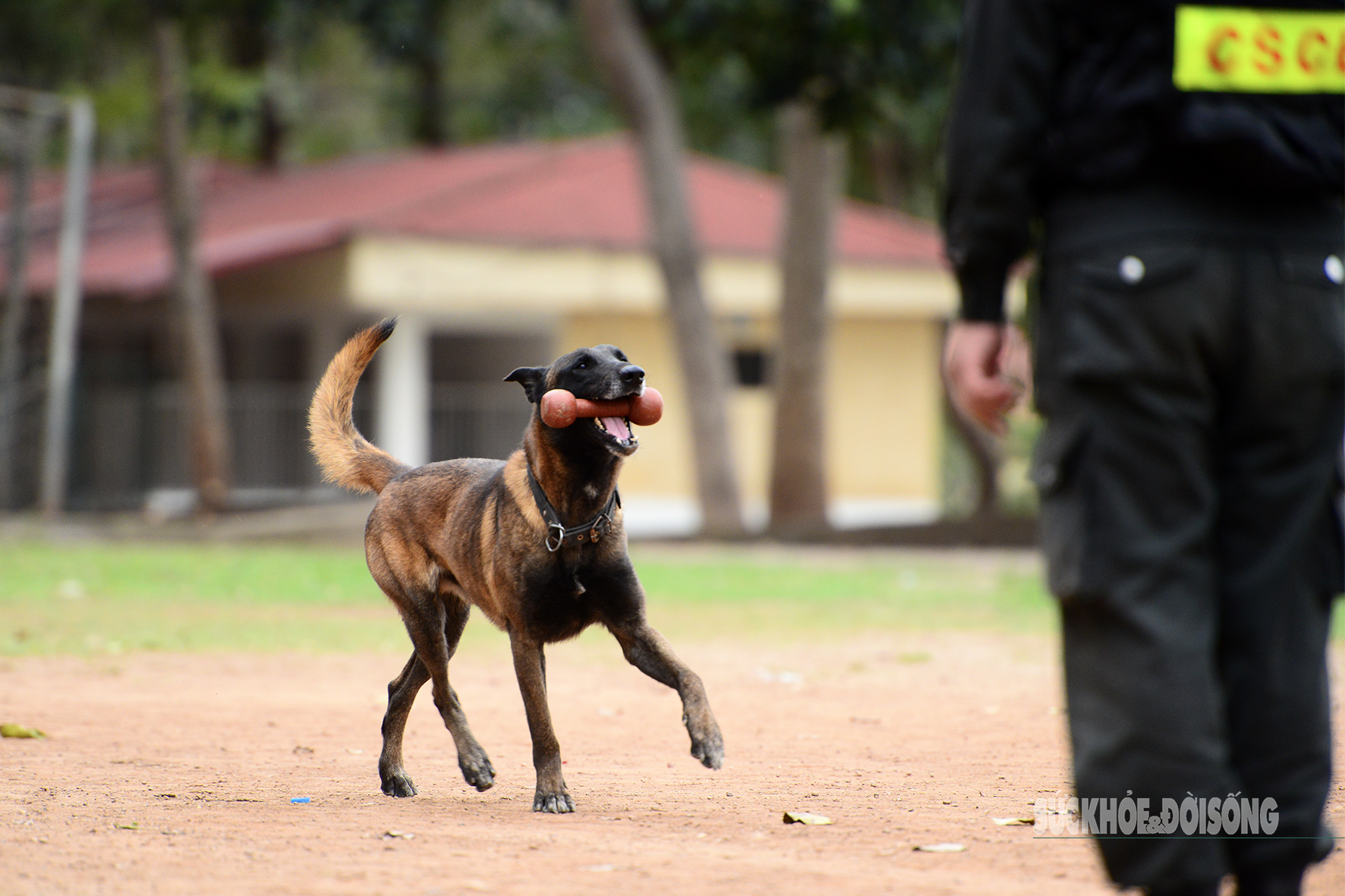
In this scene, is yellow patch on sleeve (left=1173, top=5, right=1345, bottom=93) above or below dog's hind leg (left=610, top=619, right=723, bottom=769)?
above

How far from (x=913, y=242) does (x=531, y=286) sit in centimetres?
742

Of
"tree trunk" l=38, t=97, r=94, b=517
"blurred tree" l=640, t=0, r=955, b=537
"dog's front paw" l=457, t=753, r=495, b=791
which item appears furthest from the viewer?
"tree trunk" l=38, t=97, r=94, b=517

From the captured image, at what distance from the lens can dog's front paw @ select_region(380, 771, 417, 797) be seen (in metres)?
5.24

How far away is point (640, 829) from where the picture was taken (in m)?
4.57

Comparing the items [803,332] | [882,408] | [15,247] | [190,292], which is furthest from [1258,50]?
[882,408]

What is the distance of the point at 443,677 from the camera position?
540cm

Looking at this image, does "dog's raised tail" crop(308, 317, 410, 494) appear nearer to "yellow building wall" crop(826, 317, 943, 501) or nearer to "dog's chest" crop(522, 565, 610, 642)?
"dog's chest" crop(522, 565, 610, 642)

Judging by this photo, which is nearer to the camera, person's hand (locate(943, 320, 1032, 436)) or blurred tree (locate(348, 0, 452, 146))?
person's hand (locate(943, 320, 1032, 436))

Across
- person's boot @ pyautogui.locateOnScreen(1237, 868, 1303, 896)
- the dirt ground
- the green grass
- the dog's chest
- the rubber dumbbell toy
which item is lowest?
the green grass

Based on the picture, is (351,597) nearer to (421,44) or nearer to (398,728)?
(398,728)

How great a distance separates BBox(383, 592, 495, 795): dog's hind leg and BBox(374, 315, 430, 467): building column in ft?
55.3

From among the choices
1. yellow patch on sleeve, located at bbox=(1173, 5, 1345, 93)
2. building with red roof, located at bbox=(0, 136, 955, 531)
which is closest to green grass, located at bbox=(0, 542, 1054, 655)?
building with red roof, located at bbox=(0, 136, 955, 531)

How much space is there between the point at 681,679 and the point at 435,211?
60.1 ft

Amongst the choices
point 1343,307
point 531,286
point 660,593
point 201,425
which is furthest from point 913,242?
point 1343,307
